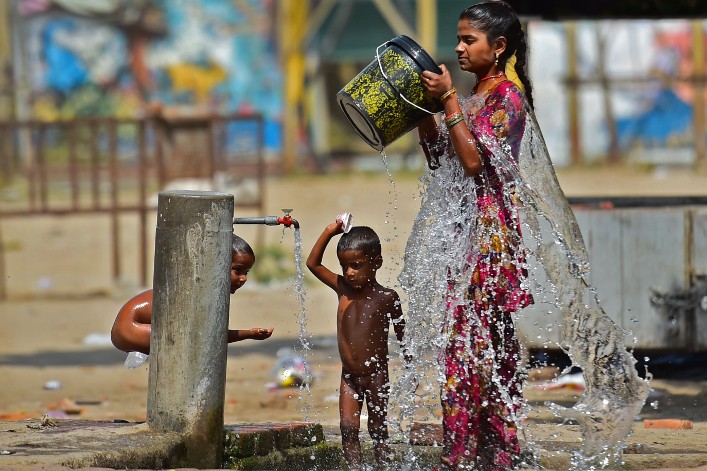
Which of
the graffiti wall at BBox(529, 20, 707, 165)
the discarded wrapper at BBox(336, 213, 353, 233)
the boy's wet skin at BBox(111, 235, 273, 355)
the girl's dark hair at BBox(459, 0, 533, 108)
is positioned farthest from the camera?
the graffiti wall at BBox(529, 20, 707, 165)

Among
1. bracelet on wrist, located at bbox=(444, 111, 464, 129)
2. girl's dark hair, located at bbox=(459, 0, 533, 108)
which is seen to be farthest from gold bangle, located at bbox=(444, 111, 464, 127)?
girl's dark hair, located at bbox=(459, 0, 533, 108)

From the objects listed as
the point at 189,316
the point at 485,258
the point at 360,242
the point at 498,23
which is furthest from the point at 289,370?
the point at 498,23

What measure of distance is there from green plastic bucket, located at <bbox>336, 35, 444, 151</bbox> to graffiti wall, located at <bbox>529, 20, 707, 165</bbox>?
15872 millimetres

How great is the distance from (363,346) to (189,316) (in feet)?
2.37

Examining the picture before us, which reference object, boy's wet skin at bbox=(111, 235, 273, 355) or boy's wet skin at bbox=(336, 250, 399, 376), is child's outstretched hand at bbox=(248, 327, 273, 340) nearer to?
boy's wet skin at bbox=(111, 235, 273, 355)

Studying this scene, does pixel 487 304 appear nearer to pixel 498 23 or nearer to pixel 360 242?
pixel 360 242

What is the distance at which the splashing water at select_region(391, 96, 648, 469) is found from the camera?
4.10 m

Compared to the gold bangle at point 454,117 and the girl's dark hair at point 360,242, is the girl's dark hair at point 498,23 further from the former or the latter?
the girl's dark hair at point 360,242

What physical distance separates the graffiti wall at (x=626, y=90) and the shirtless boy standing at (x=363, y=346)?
15.6m

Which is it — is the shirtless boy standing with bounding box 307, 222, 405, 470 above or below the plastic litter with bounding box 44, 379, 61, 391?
above

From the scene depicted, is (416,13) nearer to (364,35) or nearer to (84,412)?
(364,35)

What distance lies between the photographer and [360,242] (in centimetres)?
434

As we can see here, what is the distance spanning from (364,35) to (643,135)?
500 centimetres

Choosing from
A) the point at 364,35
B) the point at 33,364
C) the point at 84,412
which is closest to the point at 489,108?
the point at 84,412
